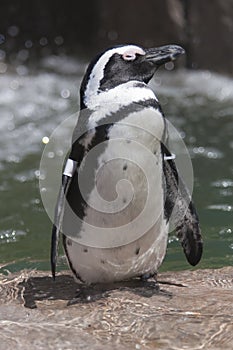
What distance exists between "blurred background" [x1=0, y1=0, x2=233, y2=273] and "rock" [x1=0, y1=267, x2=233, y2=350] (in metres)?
0.99

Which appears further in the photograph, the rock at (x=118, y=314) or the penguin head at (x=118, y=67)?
the penguin head at (x=118, y=67)

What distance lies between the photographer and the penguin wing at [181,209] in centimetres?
348

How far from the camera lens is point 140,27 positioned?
32.2 ft

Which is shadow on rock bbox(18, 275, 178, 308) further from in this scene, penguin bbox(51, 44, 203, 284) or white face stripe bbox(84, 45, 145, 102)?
white face stripe bbox(84, 45, 145, 102)

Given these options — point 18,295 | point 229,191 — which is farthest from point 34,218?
point 18,295

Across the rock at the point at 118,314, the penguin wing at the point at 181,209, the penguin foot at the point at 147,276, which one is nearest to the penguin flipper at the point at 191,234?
the penguin wing at the point at 181,209

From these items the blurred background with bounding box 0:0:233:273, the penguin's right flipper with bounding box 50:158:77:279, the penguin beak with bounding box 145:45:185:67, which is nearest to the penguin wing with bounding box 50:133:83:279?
the penguin's right flipper with bounding box 50:158:77:279

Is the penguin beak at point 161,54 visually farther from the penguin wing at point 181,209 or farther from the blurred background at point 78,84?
the blurred background at point 78,84

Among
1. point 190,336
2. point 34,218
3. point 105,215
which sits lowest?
point 34,218

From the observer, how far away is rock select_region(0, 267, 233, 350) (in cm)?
282

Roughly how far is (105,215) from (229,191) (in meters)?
2.87

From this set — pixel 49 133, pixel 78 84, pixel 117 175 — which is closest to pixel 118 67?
pixel 117 175

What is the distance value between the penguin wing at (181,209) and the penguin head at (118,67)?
30 centimetres

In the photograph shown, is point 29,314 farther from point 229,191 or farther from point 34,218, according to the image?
point 229,191
